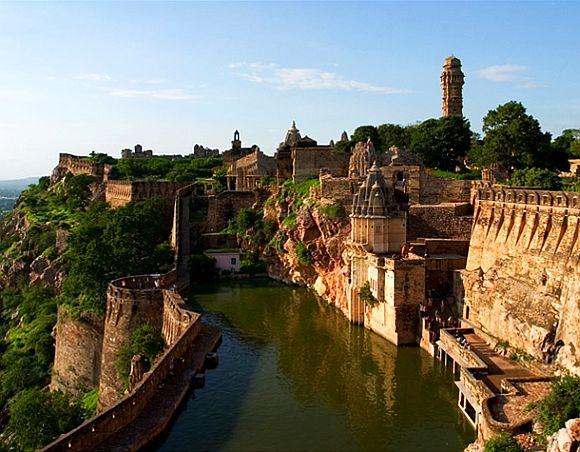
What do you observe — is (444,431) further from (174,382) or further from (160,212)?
(160,212)

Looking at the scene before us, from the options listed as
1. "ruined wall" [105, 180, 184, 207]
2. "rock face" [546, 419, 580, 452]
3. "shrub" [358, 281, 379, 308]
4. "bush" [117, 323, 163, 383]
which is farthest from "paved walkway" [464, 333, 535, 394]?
"ruined wall" [105, 180, 184, 207]

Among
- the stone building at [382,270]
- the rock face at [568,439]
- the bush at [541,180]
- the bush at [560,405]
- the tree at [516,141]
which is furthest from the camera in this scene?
the tree at [516,141]

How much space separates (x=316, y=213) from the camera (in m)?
48.8

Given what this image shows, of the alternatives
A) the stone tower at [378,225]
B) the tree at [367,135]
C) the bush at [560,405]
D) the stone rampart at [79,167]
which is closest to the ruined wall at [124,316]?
the stone tower at [378,225]

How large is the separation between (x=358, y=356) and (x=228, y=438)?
1170 cm

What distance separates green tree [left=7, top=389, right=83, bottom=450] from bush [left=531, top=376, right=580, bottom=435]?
1776cm

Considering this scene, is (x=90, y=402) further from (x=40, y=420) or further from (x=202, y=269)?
(x=202, y=269)

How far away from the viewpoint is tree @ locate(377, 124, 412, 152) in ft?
228

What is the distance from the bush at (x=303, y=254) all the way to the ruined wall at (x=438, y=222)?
29.9 feet

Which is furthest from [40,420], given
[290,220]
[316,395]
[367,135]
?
[367,135]

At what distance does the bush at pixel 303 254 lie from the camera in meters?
48.1

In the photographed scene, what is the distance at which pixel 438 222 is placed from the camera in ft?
139

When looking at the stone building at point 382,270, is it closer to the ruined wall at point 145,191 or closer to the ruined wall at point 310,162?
the ruined wall at point 310,162

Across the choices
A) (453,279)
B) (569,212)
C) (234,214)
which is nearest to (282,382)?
(453,279)
